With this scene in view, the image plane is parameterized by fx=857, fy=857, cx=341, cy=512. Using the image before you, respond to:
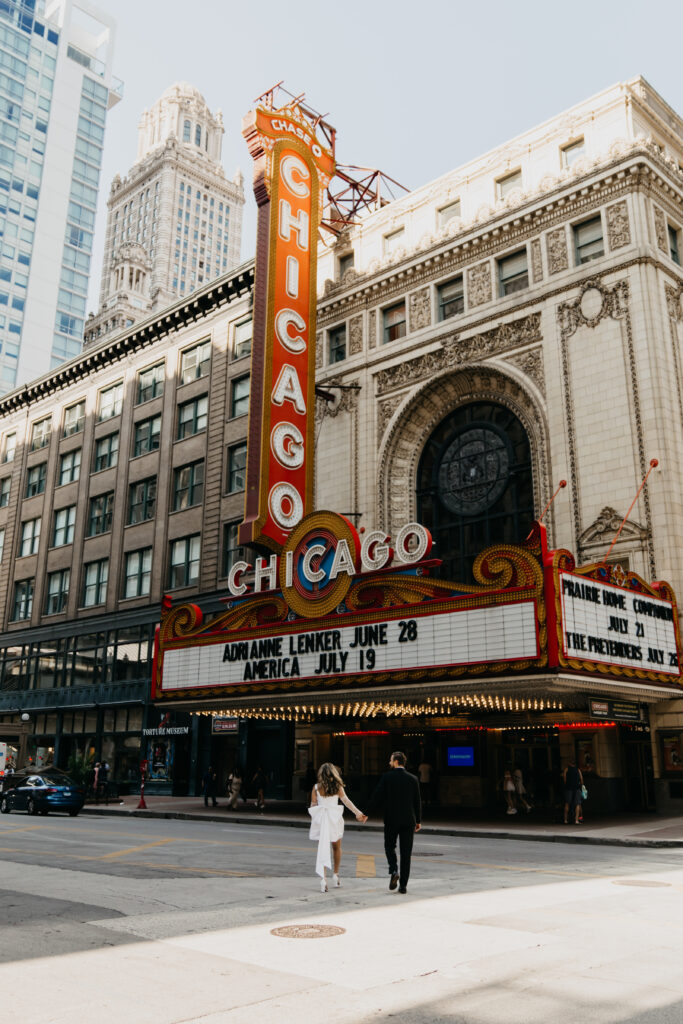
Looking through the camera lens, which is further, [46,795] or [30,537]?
[30,537]

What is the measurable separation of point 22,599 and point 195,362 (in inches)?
763

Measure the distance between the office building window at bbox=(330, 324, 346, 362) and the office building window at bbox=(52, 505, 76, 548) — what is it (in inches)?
835

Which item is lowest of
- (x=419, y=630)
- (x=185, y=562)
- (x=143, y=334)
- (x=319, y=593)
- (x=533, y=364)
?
(x=419, y=630)

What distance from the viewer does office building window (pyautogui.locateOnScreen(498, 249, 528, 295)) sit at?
102ft

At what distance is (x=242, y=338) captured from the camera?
4228cm

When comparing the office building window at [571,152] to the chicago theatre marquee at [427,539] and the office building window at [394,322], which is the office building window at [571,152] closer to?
the chicago theatre marquee at [427,539]

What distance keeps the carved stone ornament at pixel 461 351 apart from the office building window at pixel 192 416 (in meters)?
12.1

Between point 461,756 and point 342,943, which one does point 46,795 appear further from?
point 342,943

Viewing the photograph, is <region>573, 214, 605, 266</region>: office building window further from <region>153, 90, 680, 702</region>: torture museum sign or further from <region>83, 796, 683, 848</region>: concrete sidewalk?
<region>83, 796, 683, 848</region>: concrete sidewalk

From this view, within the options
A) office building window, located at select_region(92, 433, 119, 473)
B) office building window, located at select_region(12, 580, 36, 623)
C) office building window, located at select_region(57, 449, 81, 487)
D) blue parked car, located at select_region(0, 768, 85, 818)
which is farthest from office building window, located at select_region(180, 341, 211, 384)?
blue parked car, located at select_region(0, 768, 85, 818)

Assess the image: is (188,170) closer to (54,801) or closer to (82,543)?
(82,543)

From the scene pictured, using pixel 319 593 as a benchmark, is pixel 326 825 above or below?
below

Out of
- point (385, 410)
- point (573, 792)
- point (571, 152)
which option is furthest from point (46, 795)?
point (571, 152)

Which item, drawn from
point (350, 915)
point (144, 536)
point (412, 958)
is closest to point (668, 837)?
point (350, 915)
